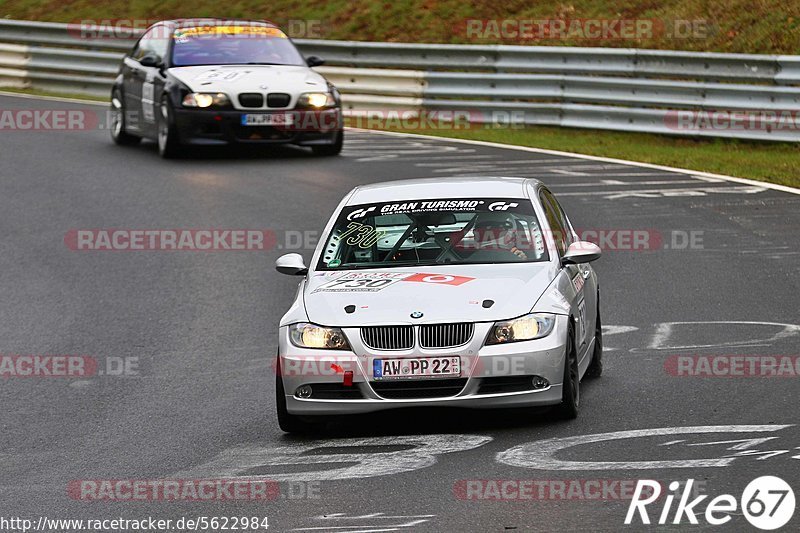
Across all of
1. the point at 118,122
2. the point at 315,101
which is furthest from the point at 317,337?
the point at 118,122

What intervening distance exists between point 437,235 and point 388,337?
50.1 inches

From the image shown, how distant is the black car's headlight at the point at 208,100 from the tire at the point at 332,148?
1.60 metres

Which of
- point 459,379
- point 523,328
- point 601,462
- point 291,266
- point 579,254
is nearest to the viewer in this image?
point 601,462

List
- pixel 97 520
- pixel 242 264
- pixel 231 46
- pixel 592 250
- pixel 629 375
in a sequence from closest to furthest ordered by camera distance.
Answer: pixel 97 520 → pixel 592 250 → pixel 629 375 → pixel 242 264 → pixel 231 46

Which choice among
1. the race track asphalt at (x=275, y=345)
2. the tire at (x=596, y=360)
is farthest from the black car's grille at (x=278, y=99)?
the tire at (x=596, y=360)

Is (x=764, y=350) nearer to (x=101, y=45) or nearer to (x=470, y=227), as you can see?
(x=470, y=227)

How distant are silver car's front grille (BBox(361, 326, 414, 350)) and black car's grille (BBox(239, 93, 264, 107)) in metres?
11.9

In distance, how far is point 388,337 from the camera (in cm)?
861

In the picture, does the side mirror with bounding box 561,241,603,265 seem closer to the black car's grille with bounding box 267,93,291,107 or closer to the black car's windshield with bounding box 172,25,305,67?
the black car's grille with bounding box 267,93,291,107

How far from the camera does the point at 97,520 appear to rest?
7.13 m

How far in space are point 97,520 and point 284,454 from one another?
1513 mm

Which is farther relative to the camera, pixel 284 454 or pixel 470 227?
pixel 470 227

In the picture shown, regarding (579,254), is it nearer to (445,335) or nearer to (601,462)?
(445,335)

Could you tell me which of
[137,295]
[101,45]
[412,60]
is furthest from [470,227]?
[101,45]
